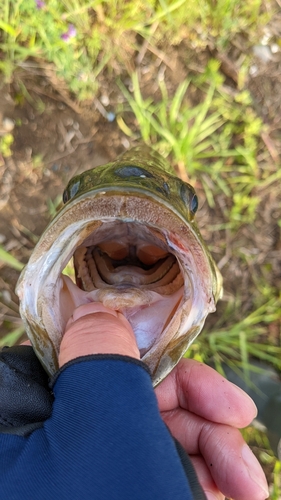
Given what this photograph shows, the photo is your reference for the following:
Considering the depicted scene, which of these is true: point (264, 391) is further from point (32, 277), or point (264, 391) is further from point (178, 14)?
point (178, 14)

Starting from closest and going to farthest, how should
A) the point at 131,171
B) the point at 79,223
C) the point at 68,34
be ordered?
1. the point at 79,223
2. the point at 131,171
3. the point at 68,34

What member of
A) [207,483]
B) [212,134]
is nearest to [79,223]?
[207,483]

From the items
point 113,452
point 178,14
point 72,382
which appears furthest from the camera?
point 178,14

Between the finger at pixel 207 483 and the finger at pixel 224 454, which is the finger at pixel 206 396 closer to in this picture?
the finger at pixel 224 454

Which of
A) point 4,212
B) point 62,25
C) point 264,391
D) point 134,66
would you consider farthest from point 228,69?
point 264,391

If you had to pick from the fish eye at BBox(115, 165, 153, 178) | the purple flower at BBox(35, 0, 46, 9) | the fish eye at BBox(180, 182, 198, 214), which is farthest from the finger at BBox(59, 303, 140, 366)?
the purple flower at BBox(35, 0, 46, 9)

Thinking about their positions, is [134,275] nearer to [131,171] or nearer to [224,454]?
[131,171]

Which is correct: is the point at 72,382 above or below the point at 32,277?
below
